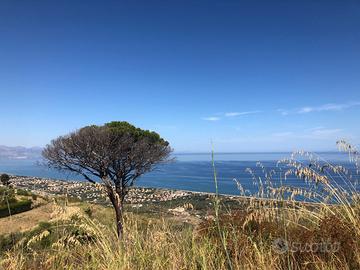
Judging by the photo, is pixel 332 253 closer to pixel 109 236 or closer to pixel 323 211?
pixel 323 211

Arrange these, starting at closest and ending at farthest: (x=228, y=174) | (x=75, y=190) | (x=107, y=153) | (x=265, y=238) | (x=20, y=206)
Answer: (x=265, y=238), (x=75, y=190), (x=107, y=153), (x=20, y=206), (x=228, y=174)

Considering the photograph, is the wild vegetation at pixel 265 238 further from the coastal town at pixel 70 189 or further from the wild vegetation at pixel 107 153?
the wild vegetation at pixel 107 153

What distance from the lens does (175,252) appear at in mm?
3166

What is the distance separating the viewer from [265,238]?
10.9ft

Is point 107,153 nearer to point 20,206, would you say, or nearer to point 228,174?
point 20,206

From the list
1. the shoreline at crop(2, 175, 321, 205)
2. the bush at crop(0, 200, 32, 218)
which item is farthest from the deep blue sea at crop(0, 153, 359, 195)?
the bush at crop(0, 200, 32, 218)

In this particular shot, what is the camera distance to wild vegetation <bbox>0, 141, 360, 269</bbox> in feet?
9.08

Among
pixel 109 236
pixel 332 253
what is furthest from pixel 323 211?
pixel 109 236

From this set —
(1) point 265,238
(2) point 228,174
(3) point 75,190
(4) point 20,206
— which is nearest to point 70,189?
(3) point 75,190

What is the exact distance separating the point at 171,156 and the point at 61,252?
2192 centimetres

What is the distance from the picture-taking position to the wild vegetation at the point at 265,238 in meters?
2.77

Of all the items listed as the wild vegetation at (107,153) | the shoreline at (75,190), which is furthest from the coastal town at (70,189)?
the wild vegetation at (107,153)

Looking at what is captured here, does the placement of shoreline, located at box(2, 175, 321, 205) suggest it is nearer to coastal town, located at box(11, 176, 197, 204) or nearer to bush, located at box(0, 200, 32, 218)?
coastal town, located at box(11, 176, 197, 204)

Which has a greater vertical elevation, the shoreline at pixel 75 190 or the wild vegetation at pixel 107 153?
the wild vegetation at pixel 107 153
